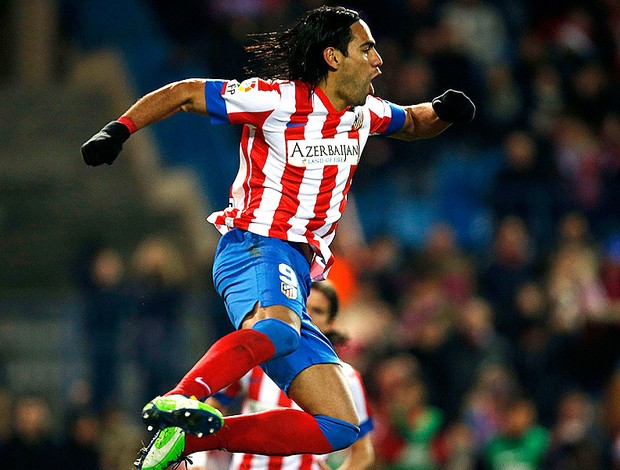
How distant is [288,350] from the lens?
4773mm

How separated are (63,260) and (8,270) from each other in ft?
1.99

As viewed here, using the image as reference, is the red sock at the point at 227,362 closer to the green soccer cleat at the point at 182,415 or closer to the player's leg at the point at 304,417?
the green soccer cleat at the point at 182,415

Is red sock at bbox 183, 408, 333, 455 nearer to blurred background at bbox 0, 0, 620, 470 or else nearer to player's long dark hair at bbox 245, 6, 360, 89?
player's long dark hair at bbox 245, 6, 360, 89

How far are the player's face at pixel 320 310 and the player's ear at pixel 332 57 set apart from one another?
1376 millimetres

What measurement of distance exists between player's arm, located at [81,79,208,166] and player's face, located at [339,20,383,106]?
0.60 m

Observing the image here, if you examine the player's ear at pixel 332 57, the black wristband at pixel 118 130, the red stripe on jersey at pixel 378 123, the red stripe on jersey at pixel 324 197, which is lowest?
the red stripe on jersey at pixel 324 197

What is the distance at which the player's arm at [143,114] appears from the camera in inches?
182

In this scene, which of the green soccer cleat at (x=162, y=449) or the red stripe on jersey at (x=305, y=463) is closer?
the green soccer cleat at (x=162, y=449)

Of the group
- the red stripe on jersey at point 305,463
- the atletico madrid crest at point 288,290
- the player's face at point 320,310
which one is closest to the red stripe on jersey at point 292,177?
the atletico madrid crest at point 288,290

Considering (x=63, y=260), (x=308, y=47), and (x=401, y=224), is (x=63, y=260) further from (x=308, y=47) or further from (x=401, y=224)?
(x=308, y=47)

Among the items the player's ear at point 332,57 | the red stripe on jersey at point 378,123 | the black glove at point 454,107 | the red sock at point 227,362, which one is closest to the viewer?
the red sock at point 227,362

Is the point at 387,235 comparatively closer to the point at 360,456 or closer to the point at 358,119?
the point at 360,456

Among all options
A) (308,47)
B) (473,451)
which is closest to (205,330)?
(473,451)

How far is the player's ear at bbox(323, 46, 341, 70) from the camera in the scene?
5129mm
